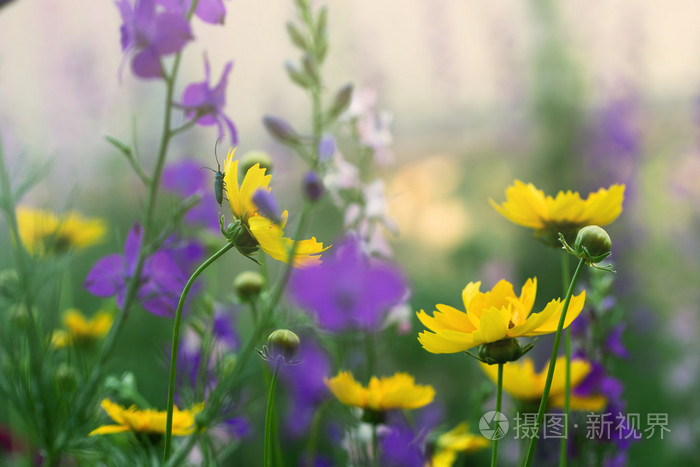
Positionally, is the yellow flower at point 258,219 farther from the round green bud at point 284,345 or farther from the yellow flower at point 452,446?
the yellow flower at point 452,446

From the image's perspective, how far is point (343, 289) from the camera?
34cm

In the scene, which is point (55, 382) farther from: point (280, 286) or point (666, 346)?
point (666, 346)

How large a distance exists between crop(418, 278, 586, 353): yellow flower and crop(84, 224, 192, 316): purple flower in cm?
19

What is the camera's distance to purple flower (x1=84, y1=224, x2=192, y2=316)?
0.40 metres

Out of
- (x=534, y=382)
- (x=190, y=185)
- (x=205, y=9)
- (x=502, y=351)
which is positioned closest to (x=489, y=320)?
(x=502, y=351)

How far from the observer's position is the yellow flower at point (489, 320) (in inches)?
10.8

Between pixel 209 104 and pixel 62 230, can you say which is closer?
pixel 209 104

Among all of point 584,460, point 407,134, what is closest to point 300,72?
point 584,460

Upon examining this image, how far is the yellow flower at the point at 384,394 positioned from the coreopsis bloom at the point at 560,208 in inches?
4.5

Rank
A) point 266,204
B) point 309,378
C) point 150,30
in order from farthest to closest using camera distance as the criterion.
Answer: point 309,378 → point 150,30 → point 266,204

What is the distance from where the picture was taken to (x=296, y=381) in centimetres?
57

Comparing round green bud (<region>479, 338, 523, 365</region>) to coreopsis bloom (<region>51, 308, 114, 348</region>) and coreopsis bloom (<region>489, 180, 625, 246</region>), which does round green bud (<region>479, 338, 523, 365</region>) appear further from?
coreopsis bloom (<region>51, 308, 114, 348</region>)

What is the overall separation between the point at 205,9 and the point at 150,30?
33 millimetres

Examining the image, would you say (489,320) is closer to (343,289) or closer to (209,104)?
(343,289)
